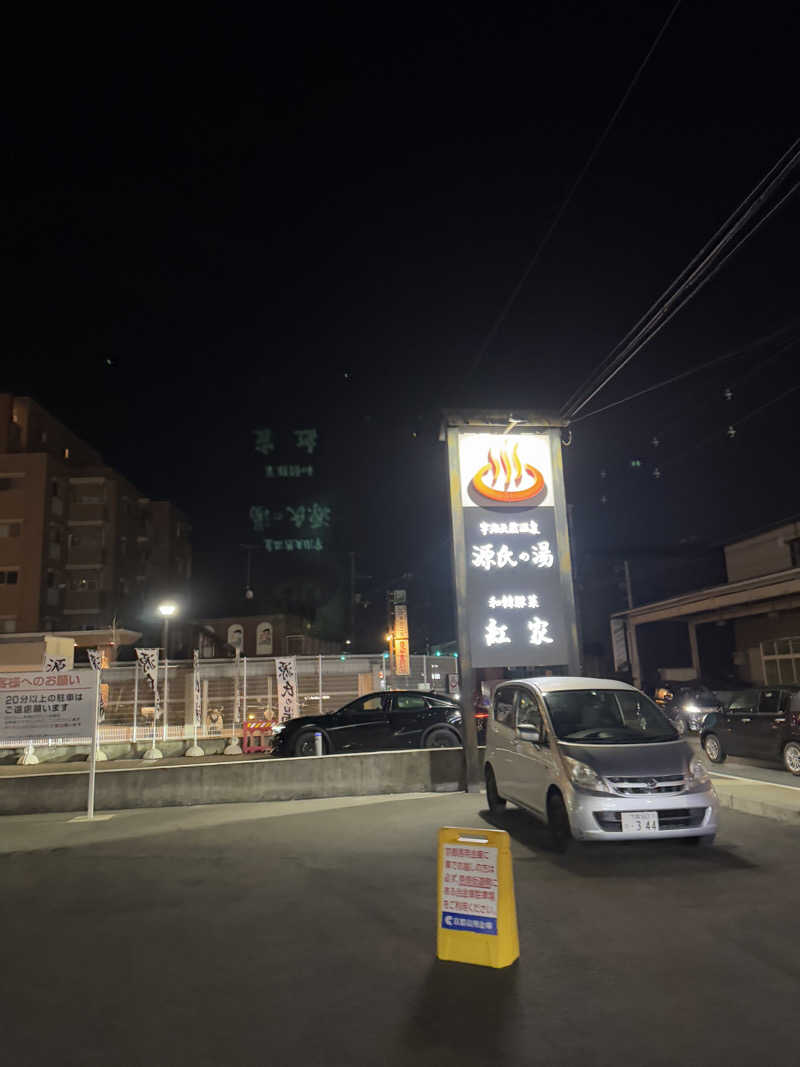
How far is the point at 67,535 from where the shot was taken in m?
46.7

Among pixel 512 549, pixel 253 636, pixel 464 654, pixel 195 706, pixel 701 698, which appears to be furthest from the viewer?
pixel 253 636

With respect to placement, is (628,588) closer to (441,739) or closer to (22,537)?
(441,739)

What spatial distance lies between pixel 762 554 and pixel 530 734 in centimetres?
2527

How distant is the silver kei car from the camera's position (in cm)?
700

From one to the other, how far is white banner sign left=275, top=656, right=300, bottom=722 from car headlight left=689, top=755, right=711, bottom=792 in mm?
14879

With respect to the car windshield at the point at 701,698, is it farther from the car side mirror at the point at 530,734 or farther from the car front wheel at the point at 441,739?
the car side mirror at the point at 530,734

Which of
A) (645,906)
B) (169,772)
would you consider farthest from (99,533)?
(645,906)

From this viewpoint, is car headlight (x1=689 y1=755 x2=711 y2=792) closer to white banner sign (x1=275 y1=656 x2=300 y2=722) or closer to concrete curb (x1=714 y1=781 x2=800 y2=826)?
concrete curb (x1=714 y1=781 x2=800 y2=826)

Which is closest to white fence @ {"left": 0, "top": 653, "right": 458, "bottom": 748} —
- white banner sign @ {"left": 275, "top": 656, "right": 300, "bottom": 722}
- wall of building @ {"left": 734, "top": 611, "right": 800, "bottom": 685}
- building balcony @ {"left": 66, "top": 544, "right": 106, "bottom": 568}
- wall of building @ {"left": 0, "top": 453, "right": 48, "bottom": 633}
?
white banner sign @ {"left": 275, "top": 656, "right": 300, "bottom": 722}

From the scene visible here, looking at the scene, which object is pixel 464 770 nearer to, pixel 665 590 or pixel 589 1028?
pixel 589 1028

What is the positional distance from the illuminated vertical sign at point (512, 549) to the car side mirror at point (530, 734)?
10.8 ft

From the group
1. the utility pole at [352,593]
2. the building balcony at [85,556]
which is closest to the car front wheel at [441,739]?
the building balcony at [85,556]

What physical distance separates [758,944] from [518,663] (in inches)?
272

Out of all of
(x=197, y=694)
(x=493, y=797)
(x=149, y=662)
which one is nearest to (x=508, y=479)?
(x=493, y=797)
